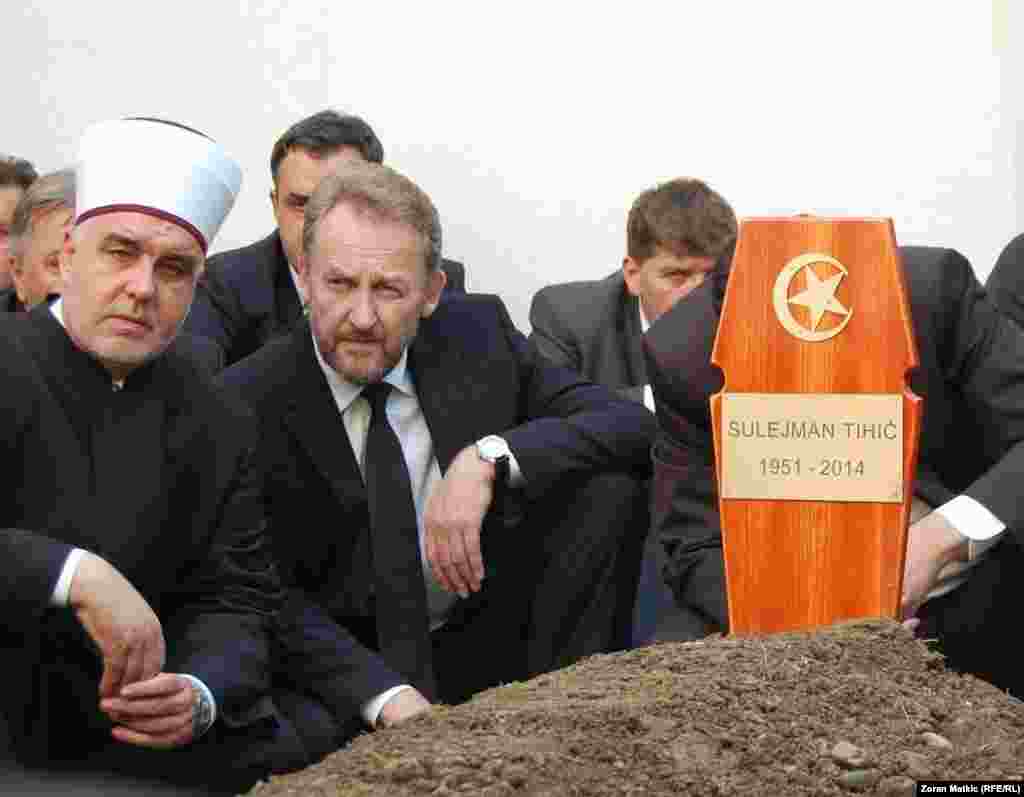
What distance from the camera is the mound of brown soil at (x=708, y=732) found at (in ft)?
7.69

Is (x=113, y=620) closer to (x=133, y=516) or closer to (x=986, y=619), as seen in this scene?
(x=133, y=516)

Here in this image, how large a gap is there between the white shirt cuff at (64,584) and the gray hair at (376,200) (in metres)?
1.31

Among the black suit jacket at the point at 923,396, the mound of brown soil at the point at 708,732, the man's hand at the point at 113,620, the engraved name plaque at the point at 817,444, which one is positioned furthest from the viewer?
the black suit jacket at the point at 923,396

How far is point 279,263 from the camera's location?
218 inches

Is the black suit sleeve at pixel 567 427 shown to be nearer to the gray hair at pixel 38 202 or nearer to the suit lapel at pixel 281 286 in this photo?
the suit lapel at pixel 281 286

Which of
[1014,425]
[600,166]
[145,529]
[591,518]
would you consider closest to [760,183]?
[600,166]

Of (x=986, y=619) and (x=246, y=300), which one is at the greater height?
(x=246, y=300)

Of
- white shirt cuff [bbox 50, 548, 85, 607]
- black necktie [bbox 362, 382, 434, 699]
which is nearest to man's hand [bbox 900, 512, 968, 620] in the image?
black necktie [bbox 362, 382, 434, 699]

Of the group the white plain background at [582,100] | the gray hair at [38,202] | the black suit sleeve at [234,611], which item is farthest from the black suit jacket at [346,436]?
the white plain background at [582,100]

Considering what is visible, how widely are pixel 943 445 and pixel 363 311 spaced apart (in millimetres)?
1233

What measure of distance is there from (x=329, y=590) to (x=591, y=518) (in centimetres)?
63

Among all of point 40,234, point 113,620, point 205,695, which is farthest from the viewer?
point 40,234

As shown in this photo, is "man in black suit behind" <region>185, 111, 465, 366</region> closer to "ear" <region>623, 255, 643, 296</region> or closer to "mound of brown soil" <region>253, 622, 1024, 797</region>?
"ear" <region>623, 255, 643, 296</region>

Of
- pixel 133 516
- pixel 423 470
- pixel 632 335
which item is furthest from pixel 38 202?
pixel 133 516
